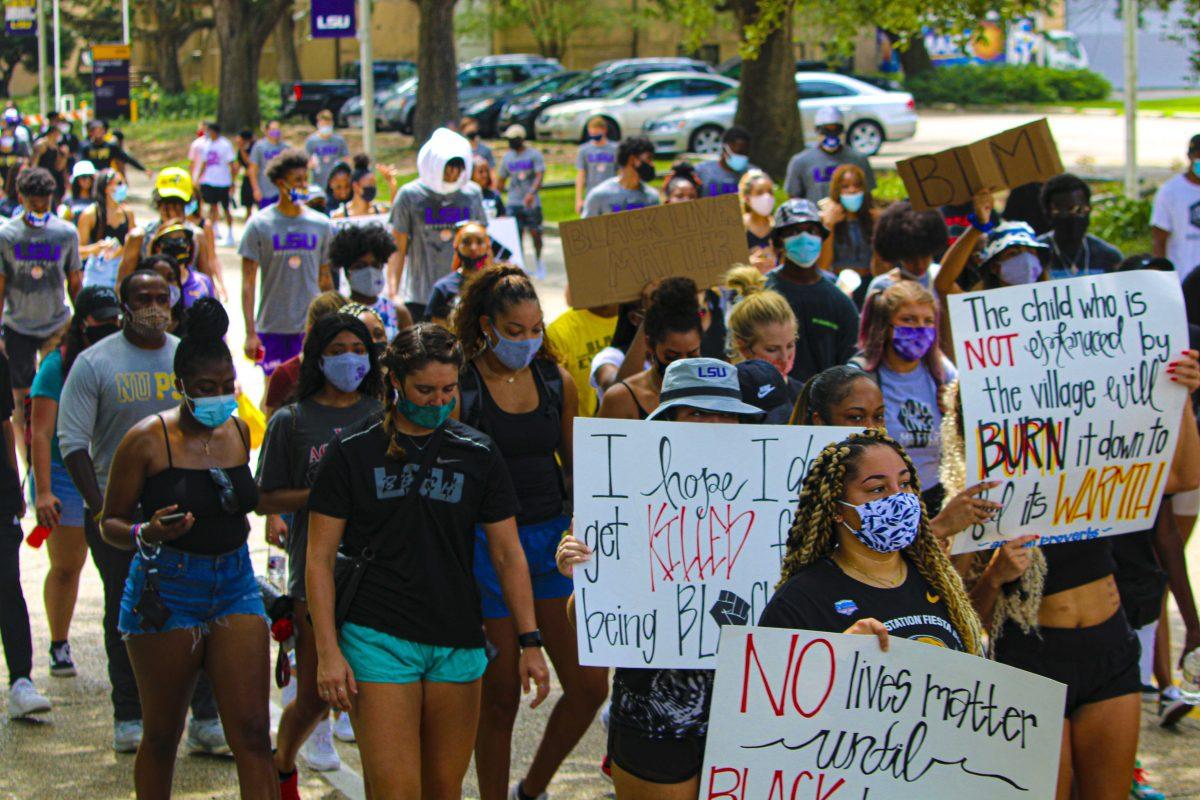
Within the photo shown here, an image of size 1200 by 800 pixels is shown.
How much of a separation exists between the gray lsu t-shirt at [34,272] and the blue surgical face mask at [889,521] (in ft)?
25.1

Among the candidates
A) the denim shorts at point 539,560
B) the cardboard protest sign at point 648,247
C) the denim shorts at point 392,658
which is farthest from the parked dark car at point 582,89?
the denim shorts at point 392,658

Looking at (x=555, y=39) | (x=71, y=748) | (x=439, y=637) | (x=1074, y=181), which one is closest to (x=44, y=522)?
(x=71, y=748)

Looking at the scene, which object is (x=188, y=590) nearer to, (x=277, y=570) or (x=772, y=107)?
(x=277, y=570)

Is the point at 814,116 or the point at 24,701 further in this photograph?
the point at 814,116

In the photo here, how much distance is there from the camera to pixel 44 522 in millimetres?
6594

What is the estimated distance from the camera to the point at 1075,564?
16.1ft

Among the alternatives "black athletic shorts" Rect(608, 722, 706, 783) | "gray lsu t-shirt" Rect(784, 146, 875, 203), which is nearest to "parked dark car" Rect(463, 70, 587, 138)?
"gray lsu t-shirt" Rect(784, 146, 875, 203)

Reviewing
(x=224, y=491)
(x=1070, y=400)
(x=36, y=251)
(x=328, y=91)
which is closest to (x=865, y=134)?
(x=328, y=91)

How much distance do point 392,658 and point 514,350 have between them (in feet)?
4.38

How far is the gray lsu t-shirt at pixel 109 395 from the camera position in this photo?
607 centimetres

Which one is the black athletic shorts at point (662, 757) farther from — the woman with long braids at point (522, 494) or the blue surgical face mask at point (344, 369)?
the blue surgical face mask at point (344, 369)

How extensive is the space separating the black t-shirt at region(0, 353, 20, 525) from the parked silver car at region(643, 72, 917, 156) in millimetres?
26155

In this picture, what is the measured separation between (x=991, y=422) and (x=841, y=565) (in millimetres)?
1249

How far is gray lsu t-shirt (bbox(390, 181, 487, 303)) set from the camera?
10.6 m
